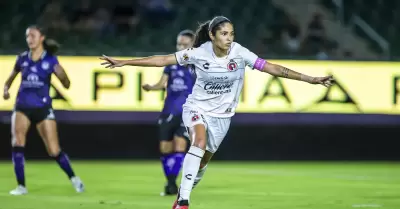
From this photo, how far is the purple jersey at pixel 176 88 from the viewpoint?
12.0 m

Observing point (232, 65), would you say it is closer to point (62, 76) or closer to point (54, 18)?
point (62, 76)

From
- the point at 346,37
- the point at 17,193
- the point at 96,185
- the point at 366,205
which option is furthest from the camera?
the point at 346,37

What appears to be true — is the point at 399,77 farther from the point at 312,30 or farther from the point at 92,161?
the point at 92,161

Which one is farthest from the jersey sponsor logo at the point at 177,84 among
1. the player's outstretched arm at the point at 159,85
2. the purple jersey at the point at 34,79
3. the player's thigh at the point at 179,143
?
the purple jersey at the point at 34,79

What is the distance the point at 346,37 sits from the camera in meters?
19.0

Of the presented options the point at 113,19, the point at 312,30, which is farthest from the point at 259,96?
the point at 113,19

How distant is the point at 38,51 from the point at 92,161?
6395 millimetres

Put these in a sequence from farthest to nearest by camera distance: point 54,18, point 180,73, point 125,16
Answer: point 125,16 < point 54,18 < point 180,73

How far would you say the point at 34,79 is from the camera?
1169 centimetres

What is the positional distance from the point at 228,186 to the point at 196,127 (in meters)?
4.00

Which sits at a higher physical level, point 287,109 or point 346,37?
point 346,37

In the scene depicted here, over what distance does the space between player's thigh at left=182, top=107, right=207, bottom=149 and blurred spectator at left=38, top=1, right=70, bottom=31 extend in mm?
9752

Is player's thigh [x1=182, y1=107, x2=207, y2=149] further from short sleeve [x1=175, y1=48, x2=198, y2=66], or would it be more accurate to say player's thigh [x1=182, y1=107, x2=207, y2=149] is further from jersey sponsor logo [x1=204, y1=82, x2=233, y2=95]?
short sleeve [x1=175, y1=48, x2=198, y2=66]

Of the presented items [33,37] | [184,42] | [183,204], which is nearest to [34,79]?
[33,37]
